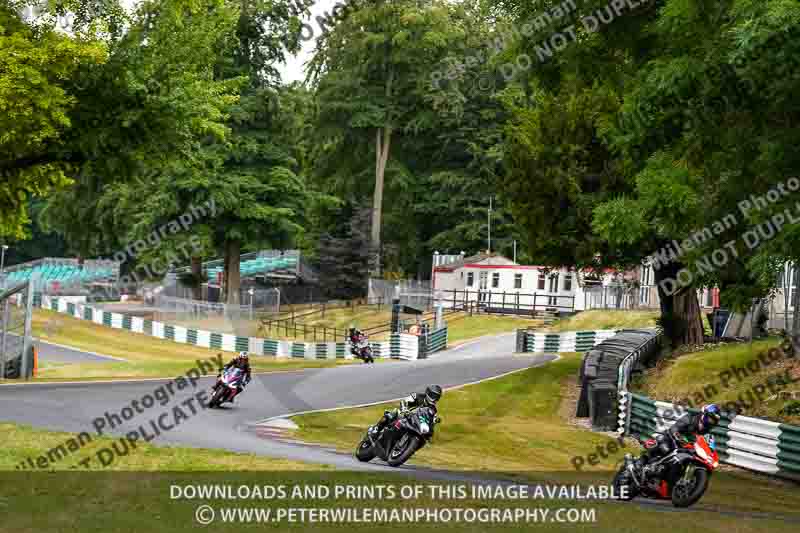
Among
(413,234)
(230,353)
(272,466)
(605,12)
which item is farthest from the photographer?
(413,234)

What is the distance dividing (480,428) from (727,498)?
7.84m

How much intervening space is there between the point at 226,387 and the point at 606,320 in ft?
94.1

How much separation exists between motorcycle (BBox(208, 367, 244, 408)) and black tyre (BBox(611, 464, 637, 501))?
36.5 feet

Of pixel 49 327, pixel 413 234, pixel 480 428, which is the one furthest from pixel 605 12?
pixel 413 234

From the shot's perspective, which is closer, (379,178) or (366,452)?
(366,452)

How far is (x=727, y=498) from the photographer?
14.7m

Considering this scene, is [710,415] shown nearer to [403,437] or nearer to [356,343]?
[403,437]

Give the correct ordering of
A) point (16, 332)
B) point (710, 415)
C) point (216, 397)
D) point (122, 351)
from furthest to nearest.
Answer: point (122, 351) < point (16, 332) < point (216, 397) < point (710, 415)

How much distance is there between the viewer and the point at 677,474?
12.6 meters

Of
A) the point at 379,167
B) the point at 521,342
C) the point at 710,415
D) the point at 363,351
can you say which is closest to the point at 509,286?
the point at 379,167

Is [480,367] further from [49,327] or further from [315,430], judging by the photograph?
[49,327]

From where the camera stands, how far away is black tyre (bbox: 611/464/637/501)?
1285cm

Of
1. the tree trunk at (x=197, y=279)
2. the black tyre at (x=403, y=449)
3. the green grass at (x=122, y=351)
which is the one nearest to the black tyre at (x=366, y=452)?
the black tyre at (x=403, y=449)

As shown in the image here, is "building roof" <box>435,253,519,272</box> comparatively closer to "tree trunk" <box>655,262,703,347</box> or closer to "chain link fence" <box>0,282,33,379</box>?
"tree trunk" <box>655,262,703,347</box>
